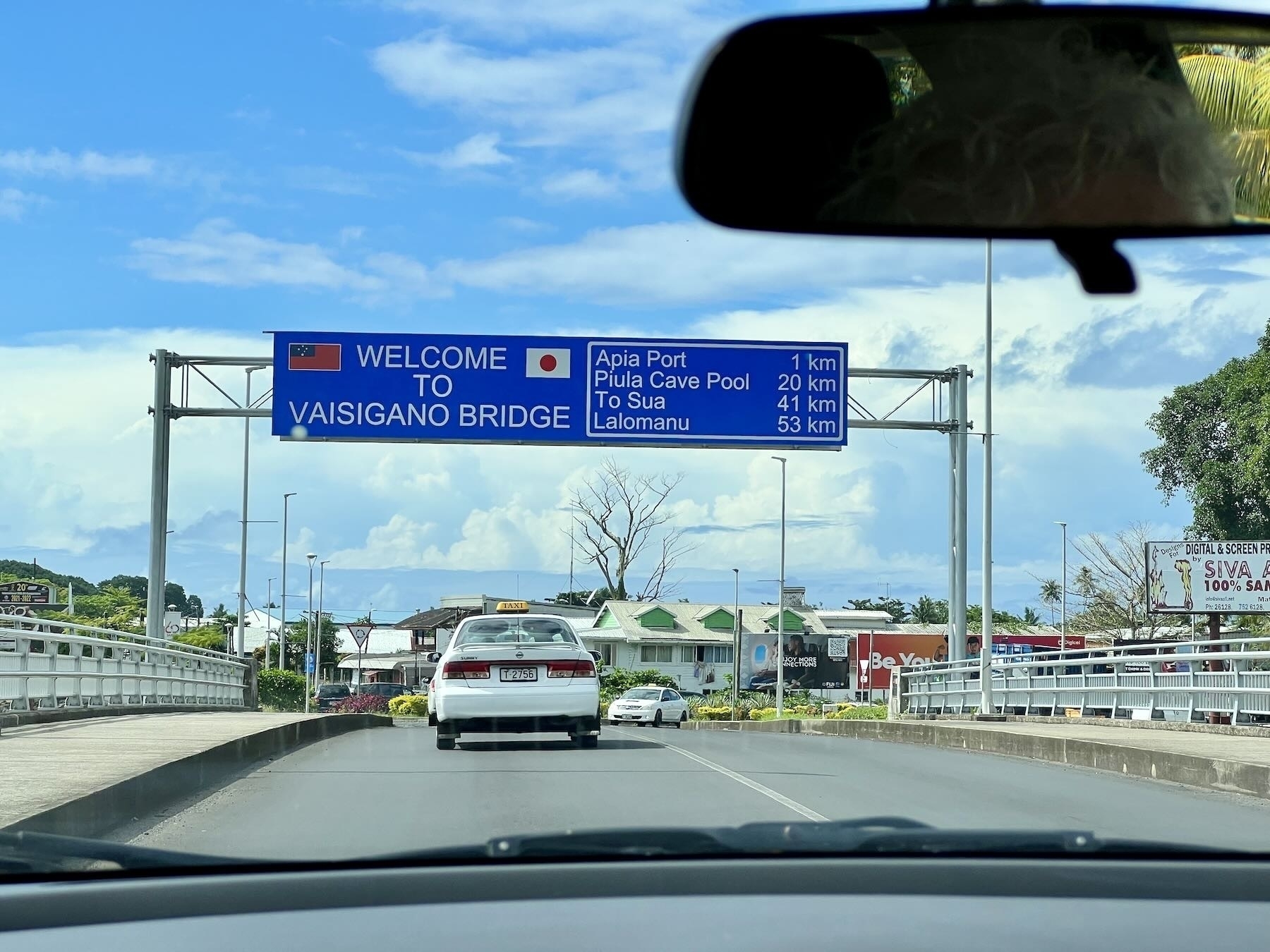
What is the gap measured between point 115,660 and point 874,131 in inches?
796

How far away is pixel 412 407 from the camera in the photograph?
81.6 feet

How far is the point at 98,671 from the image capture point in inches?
799

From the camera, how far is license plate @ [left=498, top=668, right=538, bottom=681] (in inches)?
616

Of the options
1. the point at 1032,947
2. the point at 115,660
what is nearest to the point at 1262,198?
the point at 1032,947

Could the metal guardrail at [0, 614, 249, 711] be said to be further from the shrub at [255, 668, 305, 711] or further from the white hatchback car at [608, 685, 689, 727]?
the shrub at [255, 668, 305, 711]

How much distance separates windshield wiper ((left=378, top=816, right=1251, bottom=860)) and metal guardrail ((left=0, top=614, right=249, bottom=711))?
492 inches

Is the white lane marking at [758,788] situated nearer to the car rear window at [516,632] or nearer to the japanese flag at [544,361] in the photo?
the car rear window at [516,632]

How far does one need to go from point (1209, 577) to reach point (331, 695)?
4013 cm

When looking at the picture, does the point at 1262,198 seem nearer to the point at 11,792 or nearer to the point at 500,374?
the point at 11,792

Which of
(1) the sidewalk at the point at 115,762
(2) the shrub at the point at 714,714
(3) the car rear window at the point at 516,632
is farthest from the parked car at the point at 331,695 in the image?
(3) the car rear window at the point at 516,632

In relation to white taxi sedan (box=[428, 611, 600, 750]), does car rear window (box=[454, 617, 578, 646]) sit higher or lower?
higher

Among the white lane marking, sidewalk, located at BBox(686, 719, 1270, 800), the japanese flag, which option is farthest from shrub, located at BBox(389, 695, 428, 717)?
the white lane marking

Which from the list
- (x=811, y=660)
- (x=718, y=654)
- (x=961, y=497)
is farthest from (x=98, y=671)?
(x=718, y=654)

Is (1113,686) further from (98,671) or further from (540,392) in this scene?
(98,671)
